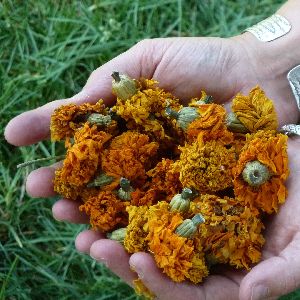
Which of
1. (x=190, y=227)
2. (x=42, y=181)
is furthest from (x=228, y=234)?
(x=42, y=181)

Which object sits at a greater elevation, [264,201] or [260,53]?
[260,53]

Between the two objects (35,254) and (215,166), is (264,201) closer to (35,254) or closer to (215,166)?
(215,166)

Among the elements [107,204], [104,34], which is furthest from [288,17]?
[107,204]

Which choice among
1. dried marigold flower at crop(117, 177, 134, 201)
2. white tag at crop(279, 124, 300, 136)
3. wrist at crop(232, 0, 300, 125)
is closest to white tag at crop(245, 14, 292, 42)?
wrist at crop(232, 0, 300, 125)

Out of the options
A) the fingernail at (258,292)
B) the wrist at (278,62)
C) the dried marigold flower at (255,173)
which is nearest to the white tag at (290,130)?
the wrist at (278,62)

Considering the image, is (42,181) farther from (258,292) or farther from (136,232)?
(258,292)
